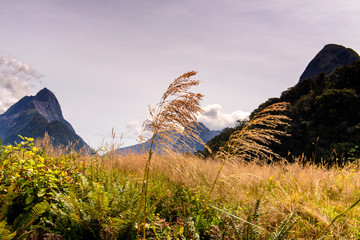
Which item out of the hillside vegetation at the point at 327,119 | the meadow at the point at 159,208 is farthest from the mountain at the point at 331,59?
the meadow at the point at 159,208

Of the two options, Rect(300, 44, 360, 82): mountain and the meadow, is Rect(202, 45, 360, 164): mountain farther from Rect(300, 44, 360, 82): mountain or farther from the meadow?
Rect(300, 44, 360, 82): mountain

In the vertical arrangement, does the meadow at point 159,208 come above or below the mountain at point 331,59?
below

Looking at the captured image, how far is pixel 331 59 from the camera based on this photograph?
8781cm

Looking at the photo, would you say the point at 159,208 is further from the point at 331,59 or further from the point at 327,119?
the point at 331,59

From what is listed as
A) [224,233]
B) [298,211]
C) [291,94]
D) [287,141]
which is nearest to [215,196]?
[298,211]

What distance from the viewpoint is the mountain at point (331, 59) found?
264 ft

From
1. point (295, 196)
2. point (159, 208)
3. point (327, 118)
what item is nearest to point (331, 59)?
point (327, 118)

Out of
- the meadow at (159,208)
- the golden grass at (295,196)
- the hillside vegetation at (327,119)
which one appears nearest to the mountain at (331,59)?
the hillside vegetation at (327,119)

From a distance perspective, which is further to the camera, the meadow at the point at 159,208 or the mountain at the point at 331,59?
the mountain at the point at 331,59

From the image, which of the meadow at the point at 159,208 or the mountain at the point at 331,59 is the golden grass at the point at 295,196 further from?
the mountain at the point at 331,59

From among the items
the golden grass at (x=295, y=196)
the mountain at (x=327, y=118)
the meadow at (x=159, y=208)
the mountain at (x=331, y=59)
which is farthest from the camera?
the mountain at (x=331, y=59)

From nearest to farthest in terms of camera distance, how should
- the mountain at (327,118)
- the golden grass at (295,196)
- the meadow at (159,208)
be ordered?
the meadow at (159,208), the golden grass at (295,196), the mountain at (327,118)

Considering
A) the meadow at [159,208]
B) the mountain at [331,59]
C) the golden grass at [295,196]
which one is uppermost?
the mountain at [331,59]

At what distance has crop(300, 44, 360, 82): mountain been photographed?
264 feet
